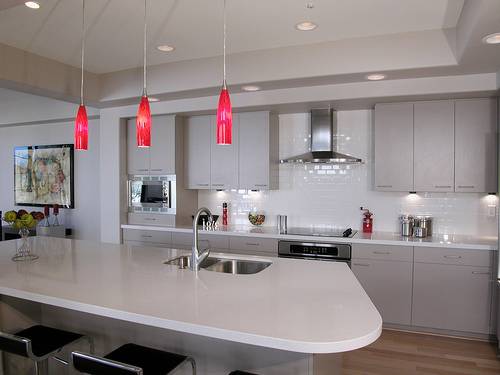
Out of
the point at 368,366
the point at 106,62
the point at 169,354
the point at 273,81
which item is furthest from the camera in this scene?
the point at 106,62

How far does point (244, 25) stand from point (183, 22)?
488 mm

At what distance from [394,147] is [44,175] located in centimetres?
538

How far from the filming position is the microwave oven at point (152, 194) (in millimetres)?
4730

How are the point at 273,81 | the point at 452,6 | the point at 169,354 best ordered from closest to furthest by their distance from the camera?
the point at 169,354 < the point at 452,6 < the point at 273,81

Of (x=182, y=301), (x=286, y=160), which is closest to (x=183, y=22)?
(x=286, y=160)

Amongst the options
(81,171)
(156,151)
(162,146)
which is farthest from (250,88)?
(81,171)

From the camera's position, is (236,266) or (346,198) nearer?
(236,266)

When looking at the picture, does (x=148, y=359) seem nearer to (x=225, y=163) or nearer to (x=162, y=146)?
→ (x=225, y=163)

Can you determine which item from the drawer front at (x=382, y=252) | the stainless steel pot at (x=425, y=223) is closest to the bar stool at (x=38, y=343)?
the drawer front at (x=382, y=252)

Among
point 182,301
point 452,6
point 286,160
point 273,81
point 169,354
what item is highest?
point 452,6

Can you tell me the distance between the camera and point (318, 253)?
12.8 feet

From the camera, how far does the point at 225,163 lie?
461cm

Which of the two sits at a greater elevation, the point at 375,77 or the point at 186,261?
the point at 375,77

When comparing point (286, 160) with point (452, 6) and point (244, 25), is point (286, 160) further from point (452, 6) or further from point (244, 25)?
point (452, 6)
